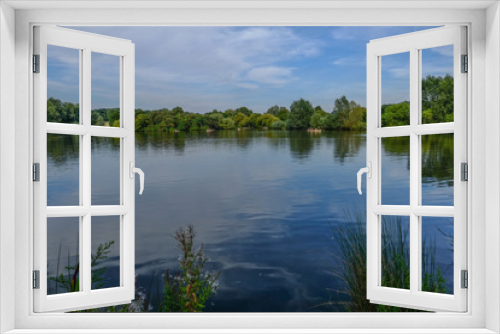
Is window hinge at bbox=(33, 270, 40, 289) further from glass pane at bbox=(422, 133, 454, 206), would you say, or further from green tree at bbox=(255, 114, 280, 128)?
green tree at bbox=(255, 114, 280, 128)

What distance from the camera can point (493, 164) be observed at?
2330 mm

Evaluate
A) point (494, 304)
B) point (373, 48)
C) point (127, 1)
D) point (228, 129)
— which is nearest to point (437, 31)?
point (373, 48)

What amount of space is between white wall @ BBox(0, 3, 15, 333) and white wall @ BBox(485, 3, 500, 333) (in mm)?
2516

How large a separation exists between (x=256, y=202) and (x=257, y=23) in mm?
4293

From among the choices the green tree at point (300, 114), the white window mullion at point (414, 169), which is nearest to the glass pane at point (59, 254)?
the white window mullion at point (414, 169)

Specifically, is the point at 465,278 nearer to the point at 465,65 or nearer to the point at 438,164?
the point at 465,65

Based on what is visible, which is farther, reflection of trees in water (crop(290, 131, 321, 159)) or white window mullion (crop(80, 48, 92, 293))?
reflection of trees in water (crop(290, 131, 321, 159))

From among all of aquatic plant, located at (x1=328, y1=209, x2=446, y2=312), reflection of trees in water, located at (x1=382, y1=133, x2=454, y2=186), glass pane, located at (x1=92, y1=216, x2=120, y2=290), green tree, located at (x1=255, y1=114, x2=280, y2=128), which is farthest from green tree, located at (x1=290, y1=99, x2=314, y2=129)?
glass pane, located at (x1=92, y1=216, x2=120, y2=290)

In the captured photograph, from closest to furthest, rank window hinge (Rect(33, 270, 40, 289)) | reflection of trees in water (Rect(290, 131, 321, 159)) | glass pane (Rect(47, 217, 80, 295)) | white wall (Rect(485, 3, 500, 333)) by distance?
white wall (Rect(485, 3, 500, 333)) < window hinge (Rect(33, 270, 40, 289)) < glass pane (Rect(47, 217, 80, 295)) < reflection of trees in water (Rect(290, 131, 321, 159))

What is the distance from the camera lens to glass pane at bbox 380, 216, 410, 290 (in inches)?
156

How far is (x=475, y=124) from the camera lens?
242 centimetres

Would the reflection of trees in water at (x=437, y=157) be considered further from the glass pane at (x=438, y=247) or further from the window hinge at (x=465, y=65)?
the window hinge at (x=465, y=65)

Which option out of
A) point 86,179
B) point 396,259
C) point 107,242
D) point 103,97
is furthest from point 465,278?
point 103,97

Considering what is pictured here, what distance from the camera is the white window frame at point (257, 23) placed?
236 cm
